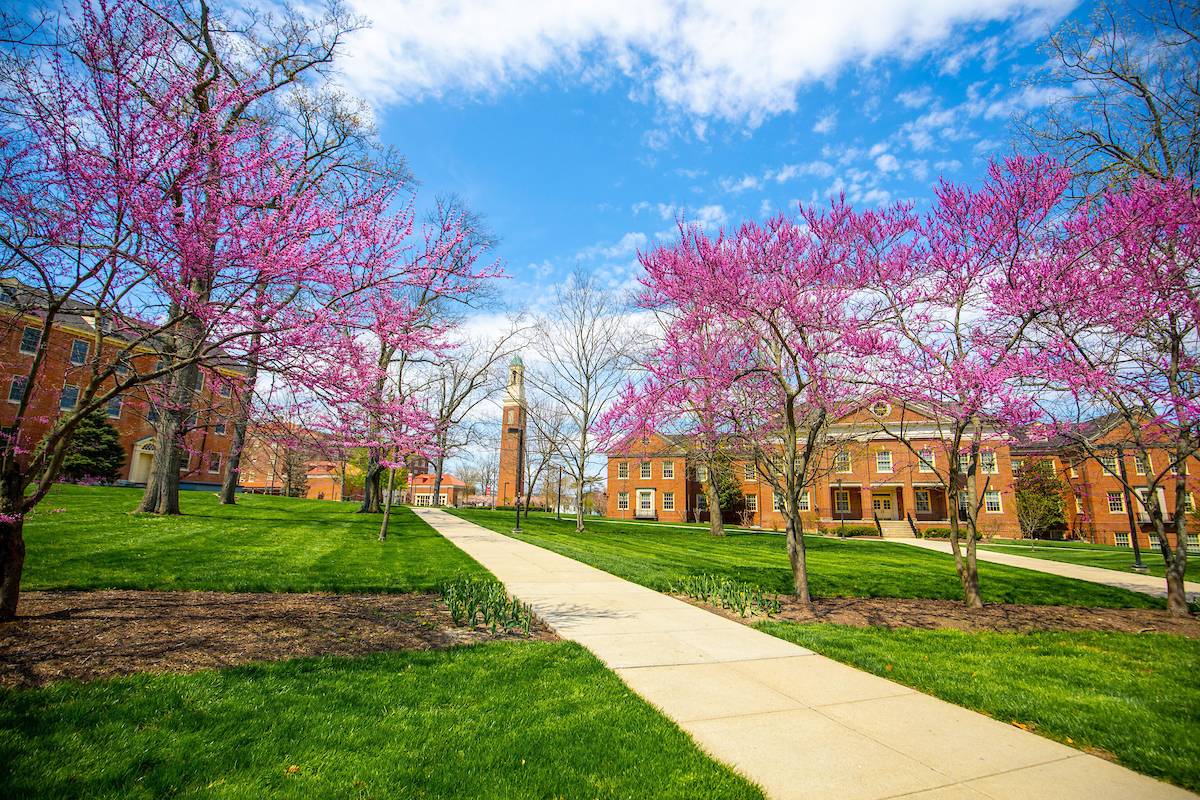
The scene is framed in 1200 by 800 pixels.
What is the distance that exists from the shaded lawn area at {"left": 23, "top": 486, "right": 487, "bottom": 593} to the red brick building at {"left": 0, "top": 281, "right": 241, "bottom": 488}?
1582mm

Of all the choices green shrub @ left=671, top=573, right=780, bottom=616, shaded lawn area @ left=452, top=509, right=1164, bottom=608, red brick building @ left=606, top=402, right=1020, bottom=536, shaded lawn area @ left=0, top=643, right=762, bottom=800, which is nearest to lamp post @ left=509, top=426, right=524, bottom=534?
shaded lawn area @ left=452, top=509, right=1164, bottom=608

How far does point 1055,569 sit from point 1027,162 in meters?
14.5

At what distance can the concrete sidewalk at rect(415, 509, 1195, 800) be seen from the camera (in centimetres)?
306

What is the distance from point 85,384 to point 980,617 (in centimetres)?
1741

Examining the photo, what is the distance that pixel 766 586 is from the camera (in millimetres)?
10797

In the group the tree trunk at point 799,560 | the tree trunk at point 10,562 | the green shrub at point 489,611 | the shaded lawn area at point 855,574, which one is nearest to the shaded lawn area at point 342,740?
the green shrub at point 489,611

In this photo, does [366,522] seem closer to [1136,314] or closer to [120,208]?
[120,208]

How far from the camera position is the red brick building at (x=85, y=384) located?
5.21 meters

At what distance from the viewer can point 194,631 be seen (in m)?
5.43

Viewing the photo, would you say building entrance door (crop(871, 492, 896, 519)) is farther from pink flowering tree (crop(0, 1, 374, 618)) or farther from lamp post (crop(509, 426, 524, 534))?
pink flowering tree (crop(0, 1, 374, 618))

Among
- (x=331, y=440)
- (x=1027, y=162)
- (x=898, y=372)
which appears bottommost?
(x=331, y=440)

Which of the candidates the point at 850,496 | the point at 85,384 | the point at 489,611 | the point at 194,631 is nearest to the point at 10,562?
the point at 194,631

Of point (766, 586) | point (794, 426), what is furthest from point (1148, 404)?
point (766, 586)

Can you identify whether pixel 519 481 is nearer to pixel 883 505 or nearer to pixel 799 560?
pixel 883 505
